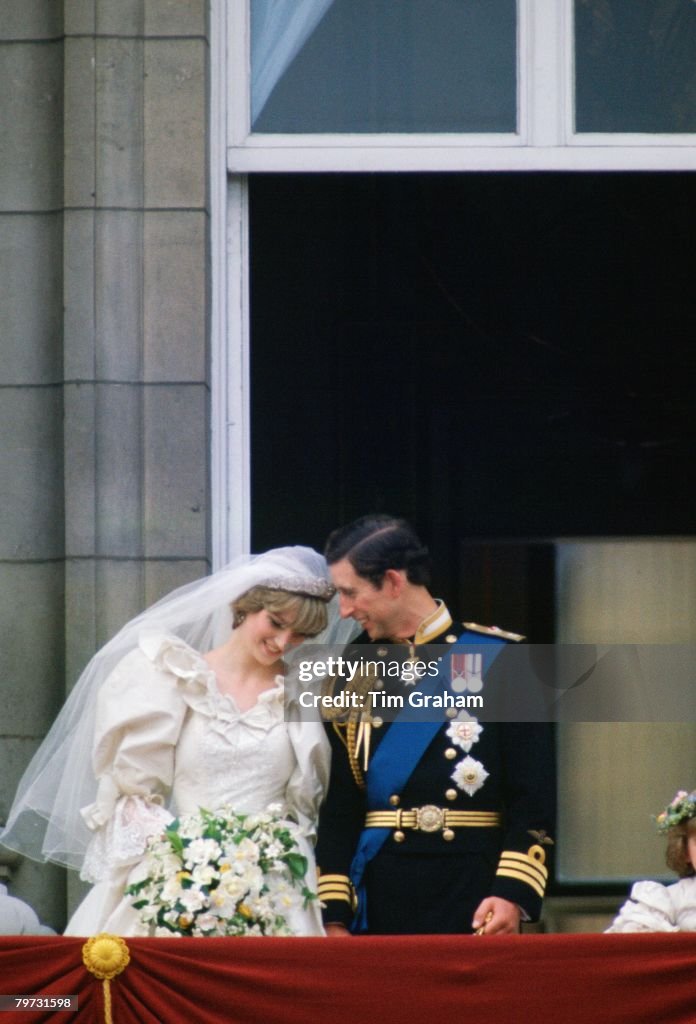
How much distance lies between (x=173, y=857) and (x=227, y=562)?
1.56 metres

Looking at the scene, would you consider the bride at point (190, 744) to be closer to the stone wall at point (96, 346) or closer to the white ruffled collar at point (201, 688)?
the white ruffled collar at point (201, 688)

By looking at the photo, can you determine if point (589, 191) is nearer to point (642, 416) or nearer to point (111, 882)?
point (642, 416)

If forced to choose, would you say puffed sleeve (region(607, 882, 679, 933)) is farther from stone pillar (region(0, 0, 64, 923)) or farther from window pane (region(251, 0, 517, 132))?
window pane (region(251, 0, 517, 132))

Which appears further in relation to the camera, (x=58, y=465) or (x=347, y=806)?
(x=58, y=465)

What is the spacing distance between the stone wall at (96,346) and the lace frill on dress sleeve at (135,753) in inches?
31.8

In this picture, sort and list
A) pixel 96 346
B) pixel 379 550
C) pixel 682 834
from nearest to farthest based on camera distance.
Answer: pixel 682 834
pixel 379 550
pixel 96 346

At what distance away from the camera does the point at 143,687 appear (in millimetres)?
5664

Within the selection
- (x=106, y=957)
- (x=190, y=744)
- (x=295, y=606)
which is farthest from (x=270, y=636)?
(x=106, y=957)

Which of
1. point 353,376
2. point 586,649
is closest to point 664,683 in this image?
point 586,649

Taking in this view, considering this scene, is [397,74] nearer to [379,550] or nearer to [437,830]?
[379,550]

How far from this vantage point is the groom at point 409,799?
5.63 m

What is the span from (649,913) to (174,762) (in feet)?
4.41

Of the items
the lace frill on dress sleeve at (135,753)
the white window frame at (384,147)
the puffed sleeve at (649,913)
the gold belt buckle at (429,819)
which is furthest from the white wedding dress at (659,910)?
the white window frame at (384,147)

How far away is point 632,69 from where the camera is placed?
682 centimetres
